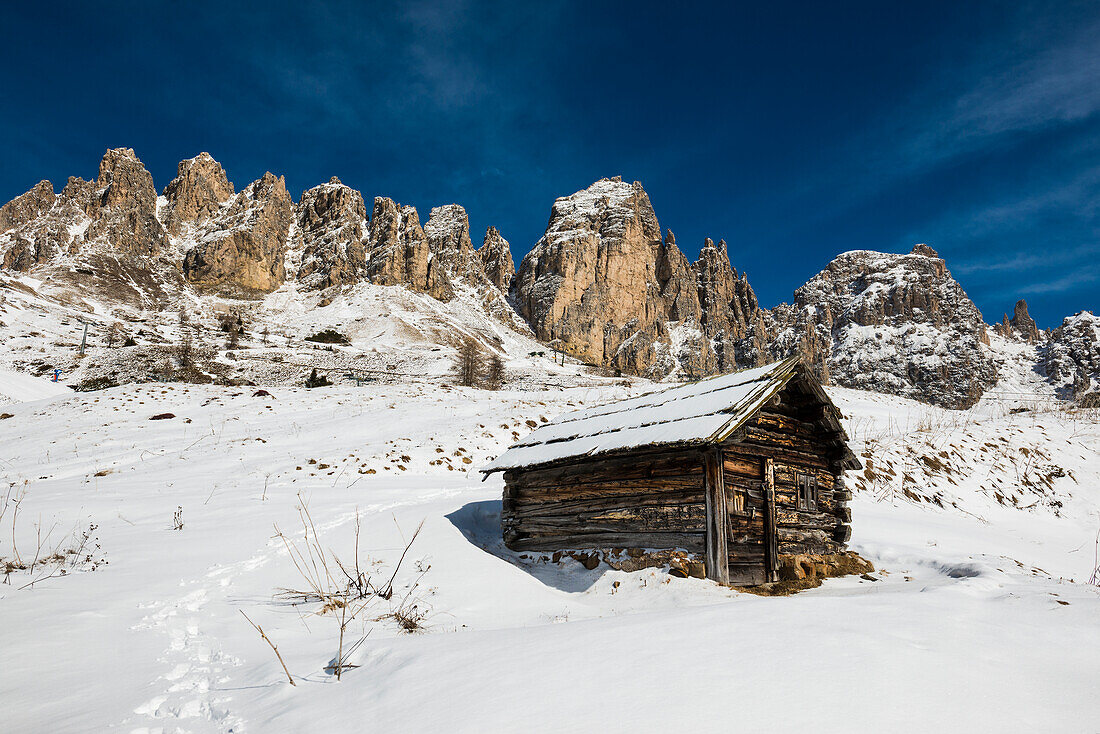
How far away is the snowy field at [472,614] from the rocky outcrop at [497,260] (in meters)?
154

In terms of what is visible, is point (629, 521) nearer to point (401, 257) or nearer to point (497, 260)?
point (401, 257)

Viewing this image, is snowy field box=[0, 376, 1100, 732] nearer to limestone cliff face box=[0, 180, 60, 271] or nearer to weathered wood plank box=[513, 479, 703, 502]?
weathered wood plank box=[513, 479, 703, 502]

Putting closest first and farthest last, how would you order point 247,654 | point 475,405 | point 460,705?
point 460,705 < point 247,654 < point 475,405

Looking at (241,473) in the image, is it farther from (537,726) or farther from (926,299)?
(926,299)

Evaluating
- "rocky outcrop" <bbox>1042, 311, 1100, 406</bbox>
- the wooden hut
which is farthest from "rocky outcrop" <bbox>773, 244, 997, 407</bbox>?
the wooden hut

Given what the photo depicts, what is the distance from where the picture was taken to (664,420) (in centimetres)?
1027

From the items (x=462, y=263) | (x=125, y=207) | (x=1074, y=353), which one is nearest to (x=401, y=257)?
(x=462, y=263)

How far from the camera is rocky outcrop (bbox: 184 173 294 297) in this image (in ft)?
427

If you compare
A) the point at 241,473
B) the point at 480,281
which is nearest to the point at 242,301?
the point at 480,281

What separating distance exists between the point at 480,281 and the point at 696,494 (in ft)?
512

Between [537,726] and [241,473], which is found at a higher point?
[241,473]

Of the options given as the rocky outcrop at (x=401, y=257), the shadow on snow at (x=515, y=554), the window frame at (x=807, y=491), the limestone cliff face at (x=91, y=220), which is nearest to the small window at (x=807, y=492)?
the window frame at (x=807, y=491)

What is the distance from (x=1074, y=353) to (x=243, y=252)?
231 meters

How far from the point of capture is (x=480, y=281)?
161m
